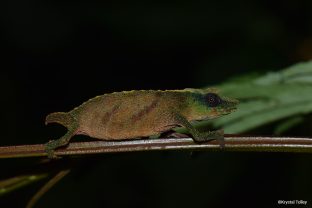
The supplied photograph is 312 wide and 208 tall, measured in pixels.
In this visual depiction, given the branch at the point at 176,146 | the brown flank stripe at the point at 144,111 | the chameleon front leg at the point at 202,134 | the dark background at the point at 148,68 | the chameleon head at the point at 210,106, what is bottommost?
the branch at the point at 176,146

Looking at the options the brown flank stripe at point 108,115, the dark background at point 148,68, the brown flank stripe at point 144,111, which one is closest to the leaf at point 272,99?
the brown flank stripe at point 144,111

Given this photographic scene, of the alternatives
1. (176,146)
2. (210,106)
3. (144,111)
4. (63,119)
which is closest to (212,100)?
(210,106)

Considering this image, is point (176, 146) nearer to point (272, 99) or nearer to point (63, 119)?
point (63, 119)

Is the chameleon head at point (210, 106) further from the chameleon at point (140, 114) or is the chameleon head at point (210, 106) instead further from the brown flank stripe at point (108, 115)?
the brown flank stripe at point (108, 115)

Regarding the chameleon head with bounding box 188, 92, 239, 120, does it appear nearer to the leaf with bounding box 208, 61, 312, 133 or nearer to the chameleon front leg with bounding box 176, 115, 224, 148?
the chameleon front leg with bounding box 176, 115, 224, 148

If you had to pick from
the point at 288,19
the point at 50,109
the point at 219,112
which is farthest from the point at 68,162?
the point at 50,109
